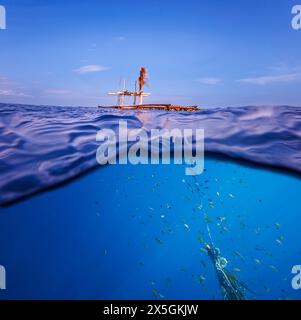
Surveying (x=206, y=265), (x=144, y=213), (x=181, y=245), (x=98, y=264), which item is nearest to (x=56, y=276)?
(x=98, y=264)

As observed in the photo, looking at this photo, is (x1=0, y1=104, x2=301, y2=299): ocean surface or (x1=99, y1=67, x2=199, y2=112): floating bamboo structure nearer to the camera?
(x1=0, y1=104, x2=301, y2=299): ocean surface

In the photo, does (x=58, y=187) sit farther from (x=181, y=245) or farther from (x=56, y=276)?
(x=181, y=245)

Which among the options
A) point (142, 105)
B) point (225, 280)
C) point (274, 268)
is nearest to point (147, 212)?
point (225, 280)

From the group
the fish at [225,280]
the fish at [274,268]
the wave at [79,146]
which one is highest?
the wave at [79,146]

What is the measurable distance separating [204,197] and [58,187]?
12.3ft

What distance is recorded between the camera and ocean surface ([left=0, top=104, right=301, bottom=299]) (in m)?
5.79

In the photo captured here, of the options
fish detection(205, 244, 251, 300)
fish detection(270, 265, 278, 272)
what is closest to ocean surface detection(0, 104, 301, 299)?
fish detection(270, 265, 278, 272)

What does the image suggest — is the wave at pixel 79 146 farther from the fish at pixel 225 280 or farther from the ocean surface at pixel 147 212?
the fish at pixel 225 280

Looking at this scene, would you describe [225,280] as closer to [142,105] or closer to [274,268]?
[274,268]

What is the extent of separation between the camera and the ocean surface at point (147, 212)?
579 centimetres

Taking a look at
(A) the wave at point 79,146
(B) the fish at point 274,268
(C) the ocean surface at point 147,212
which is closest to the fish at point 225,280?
(C) the ocean surface at point 147,212

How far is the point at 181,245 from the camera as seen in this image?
24.2 ft

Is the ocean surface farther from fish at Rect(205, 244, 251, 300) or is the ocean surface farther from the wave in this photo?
fish at Rect(205, 244, 251, 300)

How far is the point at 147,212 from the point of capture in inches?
265
